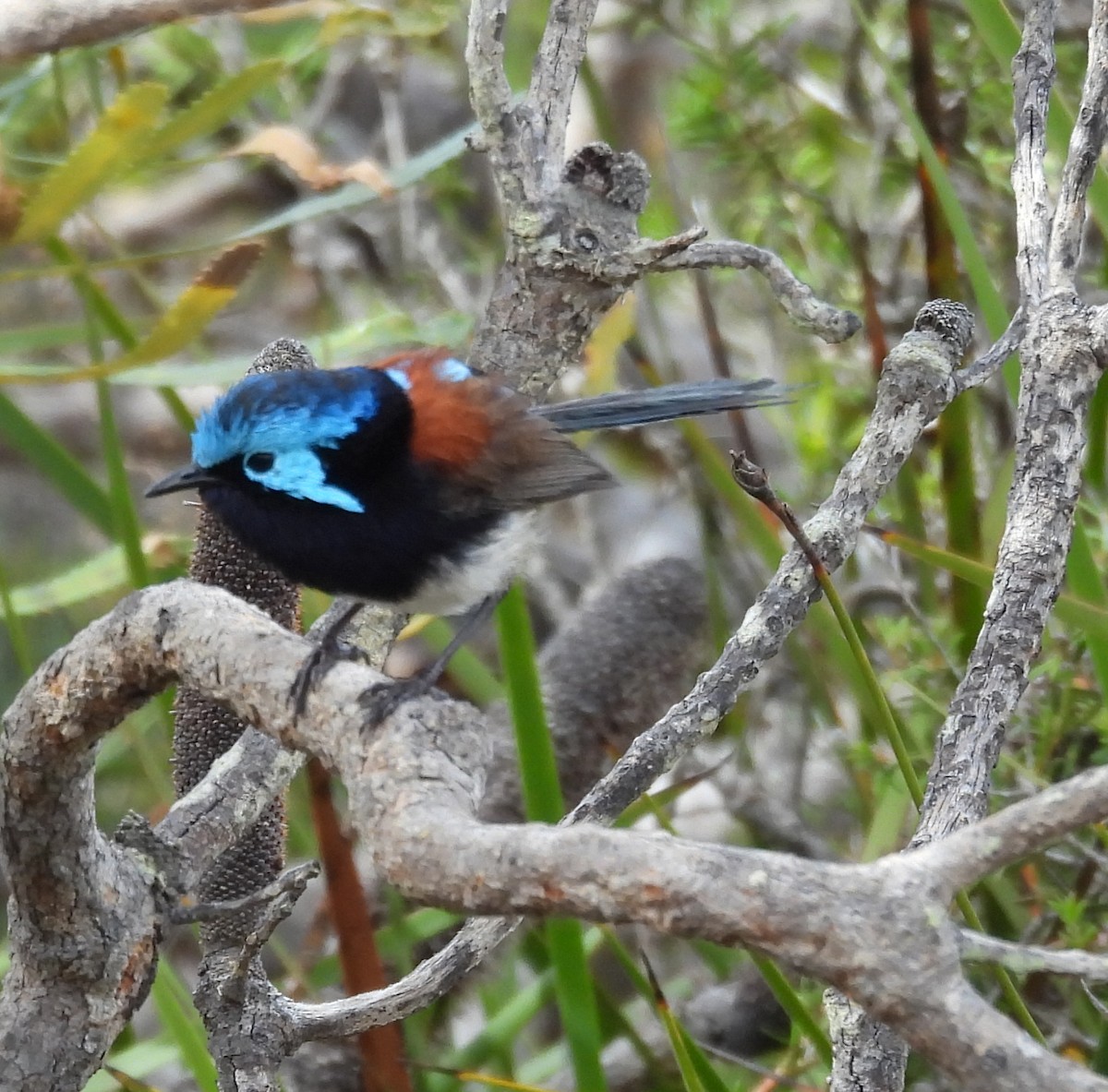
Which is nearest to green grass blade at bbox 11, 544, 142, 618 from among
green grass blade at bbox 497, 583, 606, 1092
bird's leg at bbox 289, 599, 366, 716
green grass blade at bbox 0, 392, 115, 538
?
green grass blade at bbox 0, 392, 115, 538

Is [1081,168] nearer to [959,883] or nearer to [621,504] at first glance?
[959,883]

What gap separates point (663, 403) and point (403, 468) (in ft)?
1.47

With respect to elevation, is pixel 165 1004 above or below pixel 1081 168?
below

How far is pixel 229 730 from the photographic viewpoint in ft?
6.19

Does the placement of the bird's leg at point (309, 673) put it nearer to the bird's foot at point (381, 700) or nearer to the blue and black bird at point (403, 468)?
the bird's foot at point (381, 700)

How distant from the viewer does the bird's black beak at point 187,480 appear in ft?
6.07

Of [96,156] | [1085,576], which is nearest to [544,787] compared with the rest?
[1085,576]

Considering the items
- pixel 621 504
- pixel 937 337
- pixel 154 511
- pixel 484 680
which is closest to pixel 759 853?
pixel 937 337

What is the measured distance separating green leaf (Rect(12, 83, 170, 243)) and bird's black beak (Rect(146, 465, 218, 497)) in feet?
1.13

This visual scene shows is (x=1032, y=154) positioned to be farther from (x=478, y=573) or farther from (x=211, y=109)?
(x=211, y=109)

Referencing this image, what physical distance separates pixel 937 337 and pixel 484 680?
1.16 metres

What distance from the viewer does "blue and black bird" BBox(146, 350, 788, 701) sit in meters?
1.86

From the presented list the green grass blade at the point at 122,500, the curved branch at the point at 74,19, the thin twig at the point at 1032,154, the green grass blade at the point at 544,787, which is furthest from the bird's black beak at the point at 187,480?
the thin twig at the point at 1032,154

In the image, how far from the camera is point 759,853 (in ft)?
2.83
